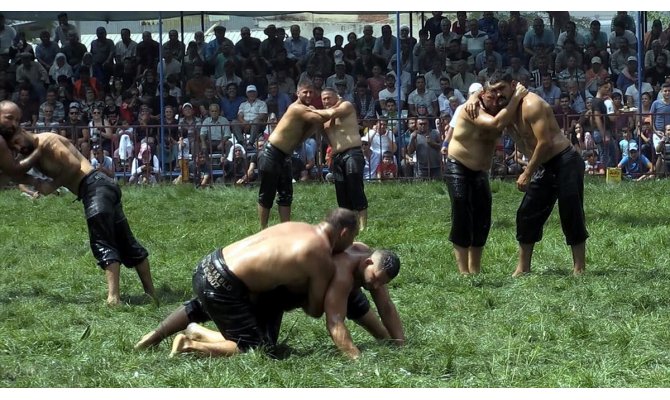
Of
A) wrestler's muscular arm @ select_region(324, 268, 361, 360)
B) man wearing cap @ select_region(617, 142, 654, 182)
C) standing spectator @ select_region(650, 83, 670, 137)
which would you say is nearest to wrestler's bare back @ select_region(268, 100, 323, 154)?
wrestler's muscular arm @ select_region(324, 268, 361, 360)

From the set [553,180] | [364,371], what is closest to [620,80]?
[553,180]

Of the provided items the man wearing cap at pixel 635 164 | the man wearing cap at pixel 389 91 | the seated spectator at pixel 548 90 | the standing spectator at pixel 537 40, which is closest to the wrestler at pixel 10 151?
the man wearing cap at pixel 635 164

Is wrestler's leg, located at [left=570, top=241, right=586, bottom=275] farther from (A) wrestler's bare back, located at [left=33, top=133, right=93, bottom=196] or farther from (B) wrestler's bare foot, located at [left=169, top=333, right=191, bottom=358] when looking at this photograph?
(B) wrestler's bare foot, located at [left=169, top=333, right=191, bottom=358]

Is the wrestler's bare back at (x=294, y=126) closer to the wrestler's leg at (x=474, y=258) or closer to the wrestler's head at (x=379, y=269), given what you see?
the wrestler's leg at (x=474, y=258)

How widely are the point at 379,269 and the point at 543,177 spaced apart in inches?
136

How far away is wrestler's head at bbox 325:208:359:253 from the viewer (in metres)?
7.04

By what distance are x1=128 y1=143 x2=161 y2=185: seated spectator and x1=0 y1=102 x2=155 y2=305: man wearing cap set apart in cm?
882

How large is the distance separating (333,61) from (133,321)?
1239cm

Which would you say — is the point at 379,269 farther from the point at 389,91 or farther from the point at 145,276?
the point at 389,91

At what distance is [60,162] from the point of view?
9336 mm

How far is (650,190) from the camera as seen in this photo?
15445mm

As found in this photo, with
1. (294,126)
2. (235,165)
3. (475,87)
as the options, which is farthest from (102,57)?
(475,87)

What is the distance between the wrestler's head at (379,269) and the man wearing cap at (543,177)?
306 centimetres

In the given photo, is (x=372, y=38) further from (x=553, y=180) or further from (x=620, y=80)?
(x=553, y=180)
